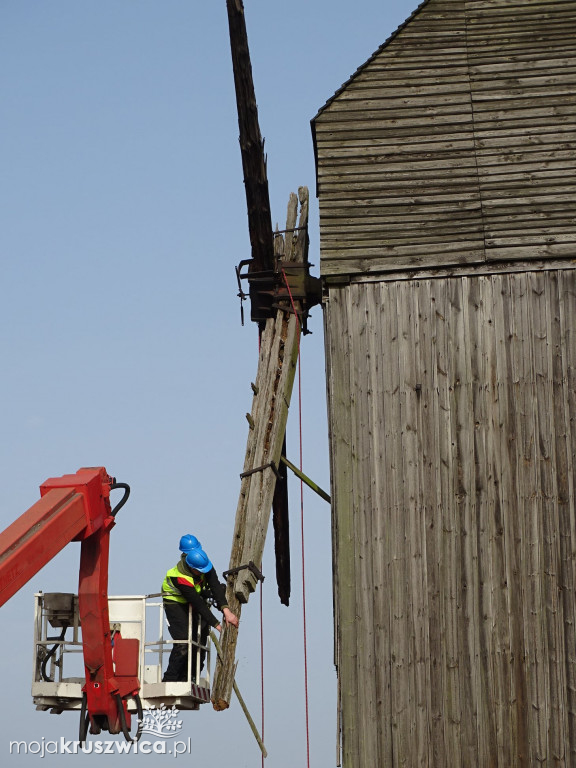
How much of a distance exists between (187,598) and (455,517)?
3214 millimetres

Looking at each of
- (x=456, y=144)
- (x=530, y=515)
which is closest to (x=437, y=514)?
→ (x=530, y=515)

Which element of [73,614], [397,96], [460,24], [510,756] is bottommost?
[510,756]

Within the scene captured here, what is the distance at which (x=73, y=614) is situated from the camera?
1317cm

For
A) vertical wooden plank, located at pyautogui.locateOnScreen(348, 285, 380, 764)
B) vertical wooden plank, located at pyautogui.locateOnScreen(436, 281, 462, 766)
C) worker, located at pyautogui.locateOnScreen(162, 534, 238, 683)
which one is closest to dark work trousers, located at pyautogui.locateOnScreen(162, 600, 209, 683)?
worker, located at pyautogui.locateOnScreen(162, 534, 238, 683)

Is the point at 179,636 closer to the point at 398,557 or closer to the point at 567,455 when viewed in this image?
the point at 398,557

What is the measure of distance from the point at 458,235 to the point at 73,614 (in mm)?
6132

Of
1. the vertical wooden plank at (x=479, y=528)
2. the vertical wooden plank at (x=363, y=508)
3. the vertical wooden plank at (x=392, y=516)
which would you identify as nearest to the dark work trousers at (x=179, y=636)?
the vertical wooden plank at (x=363, y=508)

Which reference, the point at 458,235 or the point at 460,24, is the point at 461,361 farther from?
the point at 460,24

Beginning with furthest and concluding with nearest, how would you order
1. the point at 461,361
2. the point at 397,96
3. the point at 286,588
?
the point at 286,588 < the point at 397,96 < the point at 461,361

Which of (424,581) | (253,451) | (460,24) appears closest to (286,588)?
(253,451)

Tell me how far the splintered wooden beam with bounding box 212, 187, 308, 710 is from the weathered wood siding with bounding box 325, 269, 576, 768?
1291mm

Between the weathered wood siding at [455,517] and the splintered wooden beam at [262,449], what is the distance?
129 centimetres

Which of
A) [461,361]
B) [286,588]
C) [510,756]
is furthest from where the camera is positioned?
[286,588]

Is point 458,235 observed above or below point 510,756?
above
